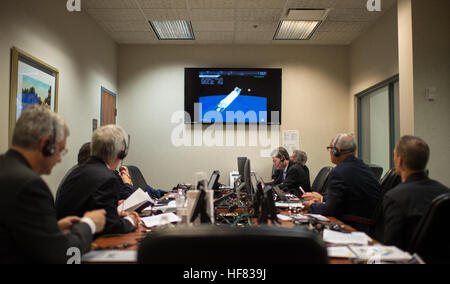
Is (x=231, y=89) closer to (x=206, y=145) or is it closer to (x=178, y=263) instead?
(x=206, y=145)

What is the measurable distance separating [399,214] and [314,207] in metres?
0.88

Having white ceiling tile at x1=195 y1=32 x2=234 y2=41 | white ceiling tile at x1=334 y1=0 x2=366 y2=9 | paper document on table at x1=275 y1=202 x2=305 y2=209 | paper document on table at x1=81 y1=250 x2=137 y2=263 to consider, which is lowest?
paper document on table at x1=275 y1=202 x2=305 y2=209

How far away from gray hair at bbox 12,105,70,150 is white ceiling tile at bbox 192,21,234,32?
11.7 feet

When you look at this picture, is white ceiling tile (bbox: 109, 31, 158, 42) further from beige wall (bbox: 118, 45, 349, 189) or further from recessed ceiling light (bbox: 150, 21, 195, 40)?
beige wall (bbox: 118, 45, 349, 189)

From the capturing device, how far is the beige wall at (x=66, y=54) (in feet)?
8.16

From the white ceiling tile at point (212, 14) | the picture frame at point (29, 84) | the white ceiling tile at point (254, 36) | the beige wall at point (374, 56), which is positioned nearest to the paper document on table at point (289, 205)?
the picture frame at point (29, 84)

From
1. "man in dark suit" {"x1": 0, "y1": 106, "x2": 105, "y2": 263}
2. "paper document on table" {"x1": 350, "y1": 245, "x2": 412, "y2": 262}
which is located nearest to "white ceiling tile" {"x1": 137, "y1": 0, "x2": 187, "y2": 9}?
"man in dark suit" {"x1": 0, "y1": 106, "x2": 105, "y2": 263}

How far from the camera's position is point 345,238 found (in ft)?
5.17

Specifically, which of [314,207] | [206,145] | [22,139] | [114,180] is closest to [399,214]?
[314,207]

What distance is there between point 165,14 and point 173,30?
1.92 feet

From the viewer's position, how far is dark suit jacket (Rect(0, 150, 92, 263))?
1003 mm

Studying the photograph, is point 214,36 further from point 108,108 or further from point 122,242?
point 122,242

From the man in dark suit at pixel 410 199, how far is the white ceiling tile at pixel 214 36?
12.3ft

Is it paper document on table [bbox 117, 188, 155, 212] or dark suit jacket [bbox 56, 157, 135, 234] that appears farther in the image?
paper document on table [bbox 117, 188, 155, 212]
